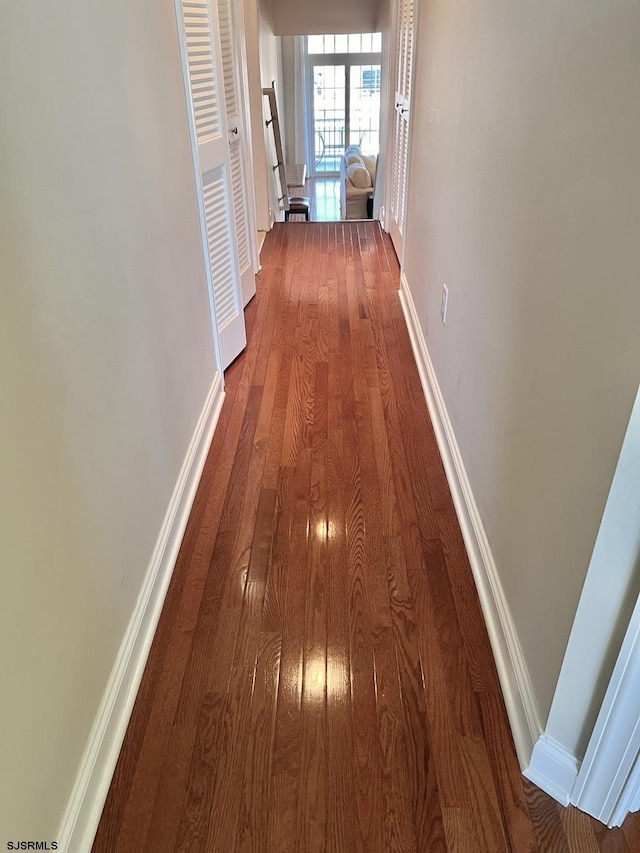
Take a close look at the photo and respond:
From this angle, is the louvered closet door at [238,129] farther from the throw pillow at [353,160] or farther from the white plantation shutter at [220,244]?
the throw pillow at [353,160]

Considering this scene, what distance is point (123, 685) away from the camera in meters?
1.43

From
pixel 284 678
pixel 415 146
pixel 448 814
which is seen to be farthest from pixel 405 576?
pixel 415 146

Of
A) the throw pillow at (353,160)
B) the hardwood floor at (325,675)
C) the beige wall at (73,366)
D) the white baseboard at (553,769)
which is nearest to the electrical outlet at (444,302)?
the hardwood floor at (325,675)

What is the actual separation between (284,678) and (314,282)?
2904 millimetres

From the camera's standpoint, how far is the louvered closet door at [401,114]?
3490 mm

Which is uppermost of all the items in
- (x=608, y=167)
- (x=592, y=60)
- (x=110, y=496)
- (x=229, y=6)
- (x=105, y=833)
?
(x=229, y=6)

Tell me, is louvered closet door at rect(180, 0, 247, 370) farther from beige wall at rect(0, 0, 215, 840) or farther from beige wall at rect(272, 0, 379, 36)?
beige wall at rect(272, 0, 379, 36)

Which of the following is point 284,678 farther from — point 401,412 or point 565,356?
point 401,412

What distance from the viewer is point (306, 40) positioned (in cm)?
993

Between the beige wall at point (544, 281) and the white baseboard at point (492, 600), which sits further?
the white baseboard at point (492, 600)

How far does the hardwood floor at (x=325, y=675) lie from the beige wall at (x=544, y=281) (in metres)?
0.22

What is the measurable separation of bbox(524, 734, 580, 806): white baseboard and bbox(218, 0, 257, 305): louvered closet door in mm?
2509

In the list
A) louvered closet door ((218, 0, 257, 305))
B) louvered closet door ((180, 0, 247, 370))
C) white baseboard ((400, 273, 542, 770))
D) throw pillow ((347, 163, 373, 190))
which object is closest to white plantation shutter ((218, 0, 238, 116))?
louvered closet door ((218, 0, 257, 305))

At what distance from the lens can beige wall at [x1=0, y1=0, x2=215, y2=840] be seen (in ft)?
3.27
